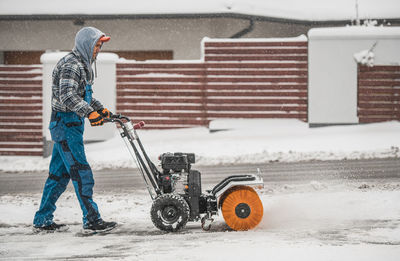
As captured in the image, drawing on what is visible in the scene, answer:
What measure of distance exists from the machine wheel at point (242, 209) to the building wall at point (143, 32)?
11652 mm

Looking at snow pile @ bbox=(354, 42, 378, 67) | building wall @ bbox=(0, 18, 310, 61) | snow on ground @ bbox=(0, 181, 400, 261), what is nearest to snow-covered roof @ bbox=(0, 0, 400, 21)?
building wall @ bbox=(0, 18, 310, 61)

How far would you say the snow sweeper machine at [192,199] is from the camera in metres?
5.08

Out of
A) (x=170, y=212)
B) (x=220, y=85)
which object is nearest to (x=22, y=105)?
(x=220, y=85)

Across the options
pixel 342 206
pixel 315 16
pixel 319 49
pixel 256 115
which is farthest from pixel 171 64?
pixel 342 206

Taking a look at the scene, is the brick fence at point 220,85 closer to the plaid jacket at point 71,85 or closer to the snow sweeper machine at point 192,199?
the plaid jacket at point 71,85

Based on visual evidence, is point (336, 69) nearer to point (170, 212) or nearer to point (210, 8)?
point (210, 8)

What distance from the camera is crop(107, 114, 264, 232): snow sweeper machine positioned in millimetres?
5082

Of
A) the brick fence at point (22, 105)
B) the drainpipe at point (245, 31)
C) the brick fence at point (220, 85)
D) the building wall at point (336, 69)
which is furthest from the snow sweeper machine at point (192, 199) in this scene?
the drainpipe at point (245, 31)

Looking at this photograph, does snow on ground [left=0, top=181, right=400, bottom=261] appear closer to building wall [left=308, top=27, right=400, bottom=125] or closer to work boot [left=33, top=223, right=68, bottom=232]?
work boot [left=33, top=223, right=68, bottom=232]

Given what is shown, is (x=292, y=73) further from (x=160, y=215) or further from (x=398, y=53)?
(x=160, y=215)

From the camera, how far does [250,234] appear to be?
16.1ft

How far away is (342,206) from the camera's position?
240 inches

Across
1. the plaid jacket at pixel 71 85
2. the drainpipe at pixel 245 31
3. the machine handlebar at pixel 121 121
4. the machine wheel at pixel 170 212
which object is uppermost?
the drainpipe at pixel 245 31

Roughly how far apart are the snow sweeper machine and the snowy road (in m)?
0.13
